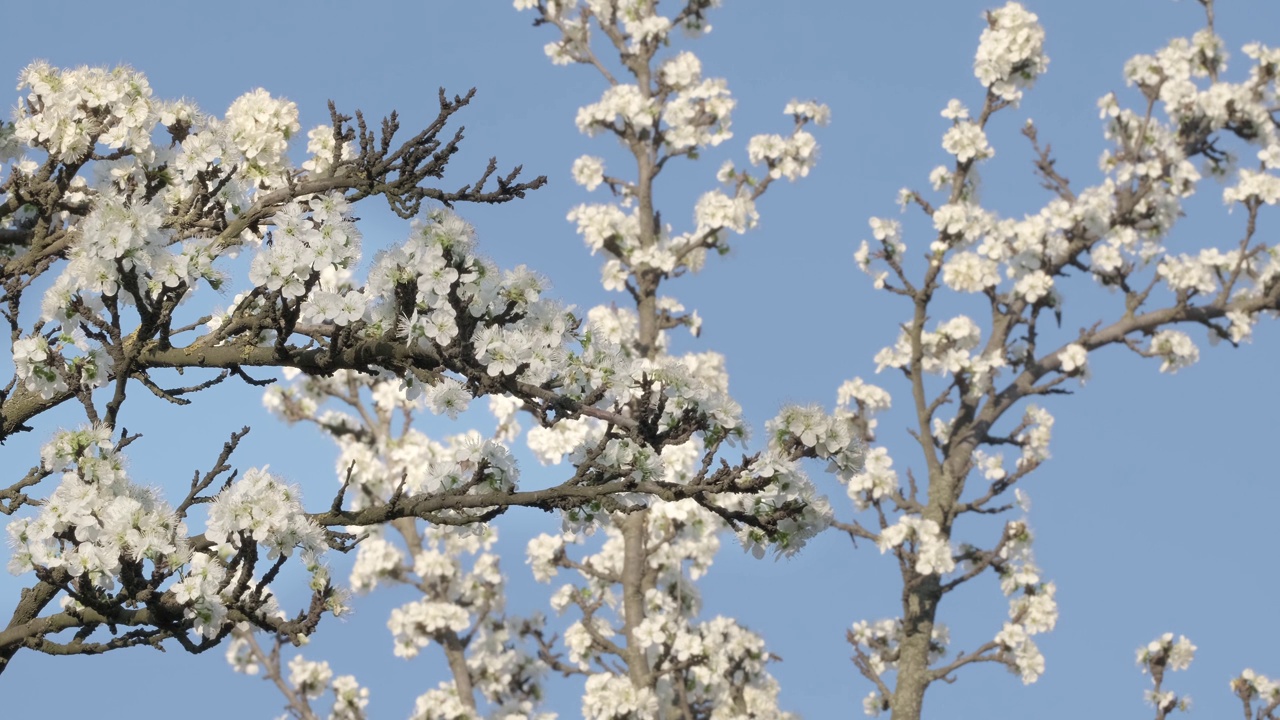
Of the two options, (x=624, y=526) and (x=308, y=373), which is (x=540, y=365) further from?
(x=624, y=526)

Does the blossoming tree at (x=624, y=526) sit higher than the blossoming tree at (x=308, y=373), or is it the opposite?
the blossoming tree at (x=624, y=526)

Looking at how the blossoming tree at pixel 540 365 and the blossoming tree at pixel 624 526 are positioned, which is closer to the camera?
the blossoming tree at pixel 540 365

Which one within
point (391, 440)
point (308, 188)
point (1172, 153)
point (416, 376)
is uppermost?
point (1172, 153)

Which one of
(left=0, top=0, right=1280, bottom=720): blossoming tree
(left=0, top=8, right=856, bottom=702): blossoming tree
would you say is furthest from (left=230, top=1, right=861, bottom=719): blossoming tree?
(left=0, top=8, right=856, bottom=702): blossoming tree

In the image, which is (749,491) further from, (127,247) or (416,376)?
(127,247)

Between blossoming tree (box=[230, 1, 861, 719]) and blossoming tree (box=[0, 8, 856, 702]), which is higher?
blossoming tree (box=[230, 1, 861, 719])

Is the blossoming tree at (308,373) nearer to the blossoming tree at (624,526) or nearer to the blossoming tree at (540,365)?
the blossoming tree at (540,365)

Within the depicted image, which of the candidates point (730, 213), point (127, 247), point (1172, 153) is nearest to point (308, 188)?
point (127, 247)

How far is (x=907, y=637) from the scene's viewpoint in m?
14.6

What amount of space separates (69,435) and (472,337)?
1946 mm

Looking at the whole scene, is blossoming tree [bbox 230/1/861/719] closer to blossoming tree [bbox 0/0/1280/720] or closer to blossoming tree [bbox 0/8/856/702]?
blossoming tree [bbox 0/0/1280/720]

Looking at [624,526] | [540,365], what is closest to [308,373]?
[540,365]

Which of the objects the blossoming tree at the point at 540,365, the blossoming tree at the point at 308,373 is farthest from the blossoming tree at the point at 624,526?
the blossoming tree at the point at 308,373

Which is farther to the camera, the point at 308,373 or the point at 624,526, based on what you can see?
the point at 624,526
